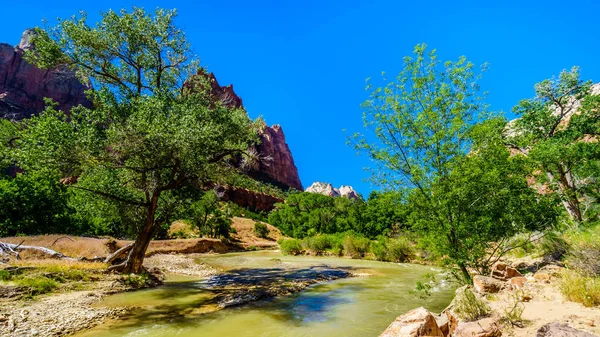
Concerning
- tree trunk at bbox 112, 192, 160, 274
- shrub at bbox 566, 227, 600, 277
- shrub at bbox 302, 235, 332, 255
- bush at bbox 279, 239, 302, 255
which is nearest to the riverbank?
shrub at bbox 566, 227, 600, 277

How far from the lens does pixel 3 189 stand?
2338cm

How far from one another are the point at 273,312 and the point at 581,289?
25.5ft

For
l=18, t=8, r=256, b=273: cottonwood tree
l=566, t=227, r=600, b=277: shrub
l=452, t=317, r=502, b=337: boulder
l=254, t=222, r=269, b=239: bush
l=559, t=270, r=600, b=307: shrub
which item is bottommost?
l=452, t=317, r=502, b=337: boulder

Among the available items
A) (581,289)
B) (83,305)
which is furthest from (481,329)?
(83,305)

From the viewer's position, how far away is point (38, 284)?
1060cm

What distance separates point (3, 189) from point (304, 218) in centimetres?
5579

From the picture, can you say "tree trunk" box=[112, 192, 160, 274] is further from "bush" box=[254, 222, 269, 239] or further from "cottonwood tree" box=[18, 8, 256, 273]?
"bush" box=[254, 222, 269, 239]

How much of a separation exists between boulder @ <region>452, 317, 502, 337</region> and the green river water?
116 inches

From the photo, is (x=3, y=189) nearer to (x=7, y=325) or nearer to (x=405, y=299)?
(x=7, y=325)

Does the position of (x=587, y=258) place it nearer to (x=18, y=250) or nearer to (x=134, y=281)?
(x=134, y=281)

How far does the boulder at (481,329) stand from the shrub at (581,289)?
2.07 m

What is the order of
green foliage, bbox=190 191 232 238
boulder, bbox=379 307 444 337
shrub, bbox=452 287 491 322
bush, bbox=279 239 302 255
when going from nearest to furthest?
boulder, bbox=379 307 444 337
shrub, bbox=452 287 491 322
bush, bbox=279 239 302 255
green foliage, bbox=190 191 232 238

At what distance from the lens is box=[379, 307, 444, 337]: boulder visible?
524cm

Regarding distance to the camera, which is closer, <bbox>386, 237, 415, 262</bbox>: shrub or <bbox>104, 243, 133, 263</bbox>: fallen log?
<bbox>104, 243, 133, 263</bbox>: fallen log
